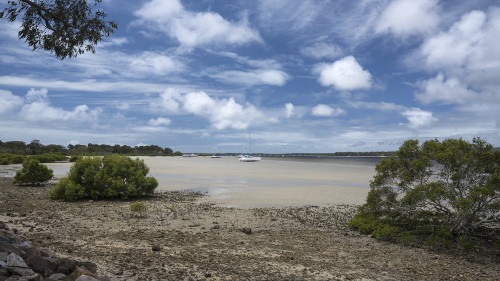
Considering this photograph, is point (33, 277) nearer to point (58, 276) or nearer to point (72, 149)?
point (58, 276)

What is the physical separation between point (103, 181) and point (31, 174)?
10.1 metres

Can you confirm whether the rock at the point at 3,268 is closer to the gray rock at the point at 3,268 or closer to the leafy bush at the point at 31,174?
the gray rock at the point at 3,268

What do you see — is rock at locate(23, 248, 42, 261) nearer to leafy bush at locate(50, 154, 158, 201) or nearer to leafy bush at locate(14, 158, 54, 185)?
leafy bush at locate(50, 154, 158, 201)

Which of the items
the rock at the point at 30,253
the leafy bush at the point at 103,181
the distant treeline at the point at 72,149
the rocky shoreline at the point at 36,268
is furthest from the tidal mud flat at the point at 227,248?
the distant treeline at the point at 72,149

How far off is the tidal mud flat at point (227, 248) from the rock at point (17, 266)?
160cm

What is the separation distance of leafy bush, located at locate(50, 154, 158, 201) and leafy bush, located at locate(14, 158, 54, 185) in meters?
7.94

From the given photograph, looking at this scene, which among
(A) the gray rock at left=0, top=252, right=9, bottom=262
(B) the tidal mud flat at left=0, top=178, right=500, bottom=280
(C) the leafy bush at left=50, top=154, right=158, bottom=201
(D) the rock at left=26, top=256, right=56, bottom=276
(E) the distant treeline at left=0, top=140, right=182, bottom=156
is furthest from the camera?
(E) the distant treeline at left=0, top=140, right=182, bottom=156

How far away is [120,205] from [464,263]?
14.7 meters

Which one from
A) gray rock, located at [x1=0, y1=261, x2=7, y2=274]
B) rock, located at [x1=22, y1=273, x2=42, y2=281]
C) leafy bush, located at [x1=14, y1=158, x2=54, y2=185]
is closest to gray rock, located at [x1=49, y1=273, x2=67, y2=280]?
rock, located at [x1=22, y1=273, x2=42, y2=281]

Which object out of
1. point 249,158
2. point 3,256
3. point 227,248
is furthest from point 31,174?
point 249,158

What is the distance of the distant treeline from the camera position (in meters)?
94.5

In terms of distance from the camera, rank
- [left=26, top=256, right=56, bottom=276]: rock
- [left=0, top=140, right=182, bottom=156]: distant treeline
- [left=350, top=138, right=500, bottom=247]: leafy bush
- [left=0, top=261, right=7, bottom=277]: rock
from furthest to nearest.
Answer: [left=0, top=140, right=182, bottom=156]: distant treeline → [left=350, top=138, right=500, bottom=247]: leafy bush → [left=26, top=256, right=56, bottom=276]: rock → [left=0, top=261, right=7, bottom=277]: rock

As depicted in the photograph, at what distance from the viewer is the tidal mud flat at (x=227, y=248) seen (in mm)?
7527

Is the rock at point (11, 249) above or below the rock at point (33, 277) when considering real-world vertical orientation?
above
